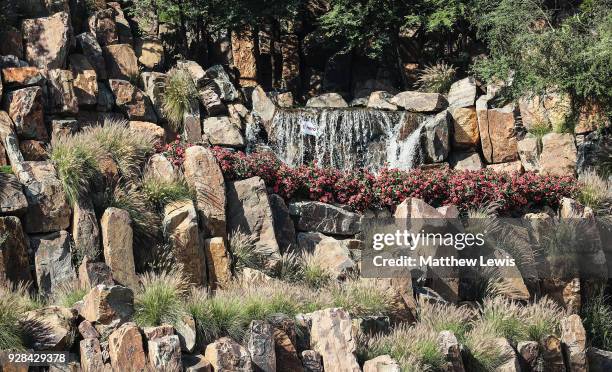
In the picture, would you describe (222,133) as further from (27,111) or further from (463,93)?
(463,93)

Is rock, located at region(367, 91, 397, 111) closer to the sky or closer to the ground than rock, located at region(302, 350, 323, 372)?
closer to the sky

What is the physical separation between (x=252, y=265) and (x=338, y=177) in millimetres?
2586

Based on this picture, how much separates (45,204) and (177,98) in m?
4.53

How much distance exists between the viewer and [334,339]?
10.9 m

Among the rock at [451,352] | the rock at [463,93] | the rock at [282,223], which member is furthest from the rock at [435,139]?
the rock at [451,352]

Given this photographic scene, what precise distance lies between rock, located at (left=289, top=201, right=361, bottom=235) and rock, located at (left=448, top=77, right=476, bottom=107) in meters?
4.45

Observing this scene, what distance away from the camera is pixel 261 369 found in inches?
401

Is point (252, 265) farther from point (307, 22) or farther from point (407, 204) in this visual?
point (307, 22)

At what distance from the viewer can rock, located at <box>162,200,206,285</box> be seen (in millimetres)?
12633

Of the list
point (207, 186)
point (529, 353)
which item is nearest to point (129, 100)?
point (207, 186)

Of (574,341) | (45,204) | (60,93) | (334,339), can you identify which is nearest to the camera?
(334,339)

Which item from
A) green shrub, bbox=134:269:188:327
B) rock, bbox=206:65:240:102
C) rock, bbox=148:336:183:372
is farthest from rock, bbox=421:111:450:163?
rock, bbox=148:336:183:372

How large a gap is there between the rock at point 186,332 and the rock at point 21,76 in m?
5.61

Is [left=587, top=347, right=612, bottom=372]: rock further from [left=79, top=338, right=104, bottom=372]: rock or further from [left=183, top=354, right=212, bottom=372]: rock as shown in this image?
[left=79, top=338, right=104, bottom=372]: rock
